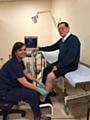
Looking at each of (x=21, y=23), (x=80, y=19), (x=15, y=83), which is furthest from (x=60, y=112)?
(x=21, y=23)

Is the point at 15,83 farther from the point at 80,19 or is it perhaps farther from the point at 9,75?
the point at 80,19

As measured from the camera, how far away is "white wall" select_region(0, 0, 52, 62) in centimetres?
482

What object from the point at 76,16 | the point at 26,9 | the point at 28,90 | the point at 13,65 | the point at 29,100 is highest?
the point at 26,9

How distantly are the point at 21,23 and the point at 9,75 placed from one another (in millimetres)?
3370

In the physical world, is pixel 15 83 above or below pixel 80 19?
below

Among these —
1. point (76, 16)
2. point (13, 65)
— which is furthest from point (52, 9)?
point (13, 65)

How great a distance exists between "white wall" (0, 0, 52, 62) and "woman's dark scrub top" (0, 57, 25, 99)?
3.27m

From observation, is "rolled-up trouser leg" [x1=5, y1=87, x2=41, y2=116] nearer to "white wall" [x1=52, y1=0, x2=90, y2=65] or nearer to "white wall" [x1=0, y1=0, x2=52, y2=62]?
"white wall" [x1=52, y1=0, x2=90, y2=65]

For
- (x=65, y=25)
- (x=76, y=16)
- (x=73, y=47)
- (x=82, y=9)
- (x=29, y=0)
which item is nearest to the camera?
(x=73, y=47)

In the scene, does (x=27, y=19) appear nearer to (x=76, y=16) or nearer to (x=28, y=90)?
(x=76, y=16)

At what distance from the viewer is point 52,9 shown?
4.84m

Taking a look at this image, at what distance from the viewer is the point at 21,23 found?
493cm

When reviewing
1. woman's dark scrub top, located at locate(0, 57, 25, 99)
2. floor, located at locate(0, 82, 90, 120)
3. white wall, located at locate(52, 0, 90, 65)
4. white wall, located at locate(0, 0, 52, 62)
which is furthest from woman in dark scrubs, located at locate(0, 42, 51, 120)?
white wall, located at locate(0, 0, 52, 62)

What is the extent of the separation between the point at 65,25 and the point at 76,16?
0.88 m
